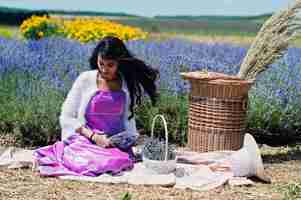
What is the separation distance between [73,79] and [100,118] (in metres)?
1.34

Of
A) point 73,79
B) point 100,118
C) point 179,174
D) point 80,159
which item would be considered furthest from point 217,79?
point 73,79

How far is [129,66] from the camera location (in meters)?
5.54

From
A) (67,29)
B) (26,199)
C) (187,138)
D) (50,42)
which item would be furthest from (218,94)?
(67,29)

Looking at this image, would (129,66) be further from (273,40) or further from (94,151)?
(273,40)

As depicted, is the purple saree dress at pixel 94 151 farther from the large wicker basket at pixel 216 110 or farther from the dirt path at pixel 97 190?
the large wicker basket at pixel 216 110

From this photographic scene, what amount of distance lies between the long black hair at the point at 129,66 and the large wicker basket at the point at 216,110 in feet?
1.55

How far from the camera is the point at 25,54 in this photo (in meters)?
7.16

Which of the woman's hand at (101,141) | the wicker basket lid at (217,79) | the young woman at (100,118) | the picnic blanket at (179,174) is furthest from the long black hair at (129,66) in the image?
the picnic blanket at (179,174)

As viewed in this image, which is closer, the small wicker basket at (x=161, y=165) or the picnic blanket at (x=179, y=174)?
the picnic blanket at (x=179, y=174)

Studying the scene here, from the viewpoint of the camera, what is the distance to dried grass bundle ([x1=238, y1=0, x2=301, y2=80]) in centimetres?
638

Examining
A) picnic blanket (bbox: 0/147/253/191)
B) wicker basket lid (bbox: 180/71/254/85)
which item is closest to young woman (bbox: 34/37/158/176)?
picnic blanket (bbox: 0/147/253/191)

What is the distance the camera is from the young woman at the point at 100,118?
531cm

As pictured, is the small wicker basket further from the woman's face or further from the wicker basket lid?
the wicker basket lid

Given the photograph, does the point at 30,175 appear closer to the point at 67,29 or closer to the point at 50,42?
the point at 50,42
